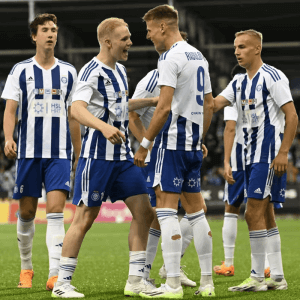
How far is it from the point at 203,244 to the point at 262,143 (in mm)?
1024

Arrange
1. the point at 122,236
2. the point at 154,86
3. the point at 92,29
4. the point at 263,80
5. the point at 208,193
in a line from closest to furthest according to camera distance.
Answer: the point at 263,80
the point at 154,86
the point at 122,236
the point at 208,193
the point at 92,29

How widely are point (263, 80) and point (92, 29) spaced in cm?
1714

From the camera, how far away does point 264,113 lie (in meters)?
4.74

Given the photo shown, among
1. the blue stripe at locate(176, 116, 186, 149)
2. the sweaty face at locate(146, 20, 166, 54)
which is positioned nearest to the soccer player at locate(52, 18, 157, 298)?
the sweaty face at locate(146, 20, 166, 54)

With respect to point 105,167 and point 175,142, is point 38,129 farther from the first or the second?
point 175,142

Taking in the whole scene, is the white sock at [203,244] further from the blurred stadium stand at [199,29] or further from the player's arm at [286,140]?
the blurred stadium stand at [199,29]

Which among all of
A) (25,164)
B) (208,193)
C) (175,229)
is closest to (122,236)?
(208,193)

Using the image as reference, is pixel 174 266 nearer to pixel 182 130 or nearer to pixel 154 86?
pixel 182 130

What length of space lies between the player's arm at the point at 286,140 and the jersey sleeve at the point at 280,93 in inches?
1.5

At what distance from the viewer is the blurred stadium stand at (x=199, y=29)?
60.1ft

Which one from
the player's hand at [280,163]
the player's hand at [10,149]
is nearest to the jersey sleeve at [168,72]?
the player's hand at [280,163]

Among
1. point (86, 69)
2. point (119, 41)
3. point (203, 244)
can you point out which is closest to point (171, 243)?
point (203, 244)

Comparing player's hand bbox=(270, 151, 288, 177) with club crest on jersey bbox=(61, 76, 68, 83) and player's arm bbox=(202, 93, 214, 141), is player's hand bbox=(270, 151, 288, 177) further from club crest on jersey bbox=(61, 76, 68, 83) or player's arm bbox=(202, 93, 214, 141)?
club crest on jersey bbox=(61, 76, 68, 83)

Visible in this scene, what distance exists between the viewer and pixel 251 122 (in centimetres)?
480
